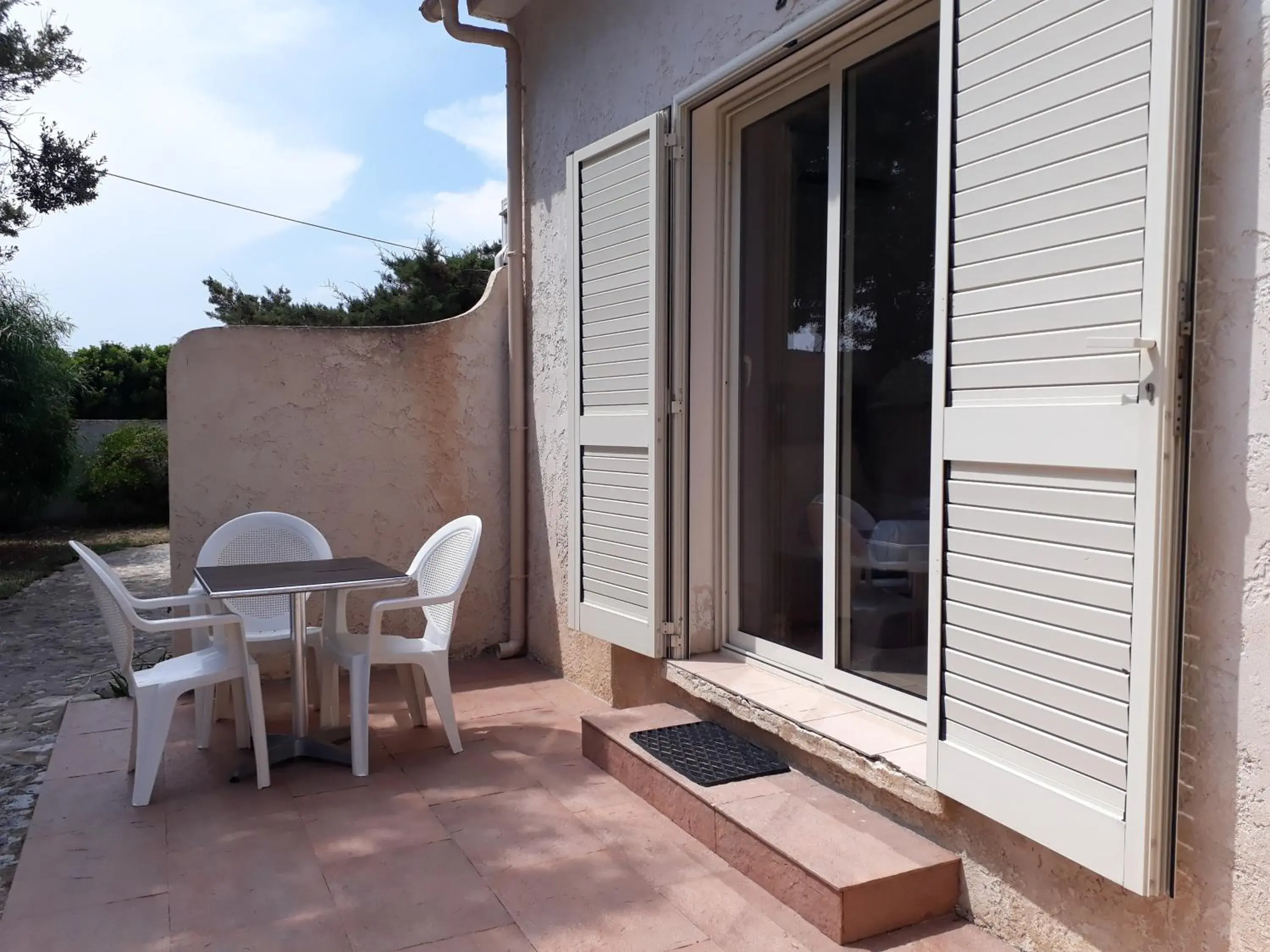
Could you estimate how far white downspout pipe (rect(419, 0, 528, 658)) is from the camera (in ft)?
17.3

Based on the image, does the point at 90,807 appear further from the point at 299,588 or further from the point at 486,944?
the point at 486,944

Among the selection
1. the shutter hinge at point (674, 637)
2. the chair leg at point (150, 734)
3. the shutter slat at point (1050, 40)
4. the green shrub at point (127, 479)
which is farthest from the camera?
the green shrub at point (127, 479)

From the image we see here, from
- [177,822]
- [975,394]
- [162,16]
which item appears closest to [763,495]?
[975,394]

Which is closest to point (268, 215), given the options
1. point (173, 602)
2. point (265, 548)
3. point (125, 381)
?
point (125, 381)

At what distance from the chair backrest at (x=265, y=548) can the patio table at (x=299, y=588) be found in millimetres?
327

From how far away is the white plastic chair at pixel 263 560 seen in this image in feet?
12.9

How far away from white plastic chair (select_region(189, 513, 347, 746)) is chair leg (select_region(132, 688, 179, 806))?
56cm

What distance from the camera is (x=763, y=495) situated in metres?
3.66

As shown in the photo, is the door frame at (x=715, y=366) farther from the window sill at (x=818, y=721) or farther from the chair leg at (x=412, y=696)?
the chair leg at (x=412, y=696)

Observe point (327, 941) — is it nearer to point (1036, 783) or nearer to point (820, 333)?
point (1036, 783)

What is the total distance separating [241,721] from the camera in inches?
153

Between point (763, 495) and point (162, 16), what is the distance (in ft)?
25.9

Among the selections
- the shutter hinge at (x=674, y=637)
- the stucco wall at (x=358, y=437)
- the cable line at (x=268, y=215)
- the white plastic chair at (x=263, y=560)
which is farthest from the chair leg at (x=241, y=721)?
the cable line at (x=268, y=215)

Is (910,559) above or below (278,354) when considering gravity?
below
